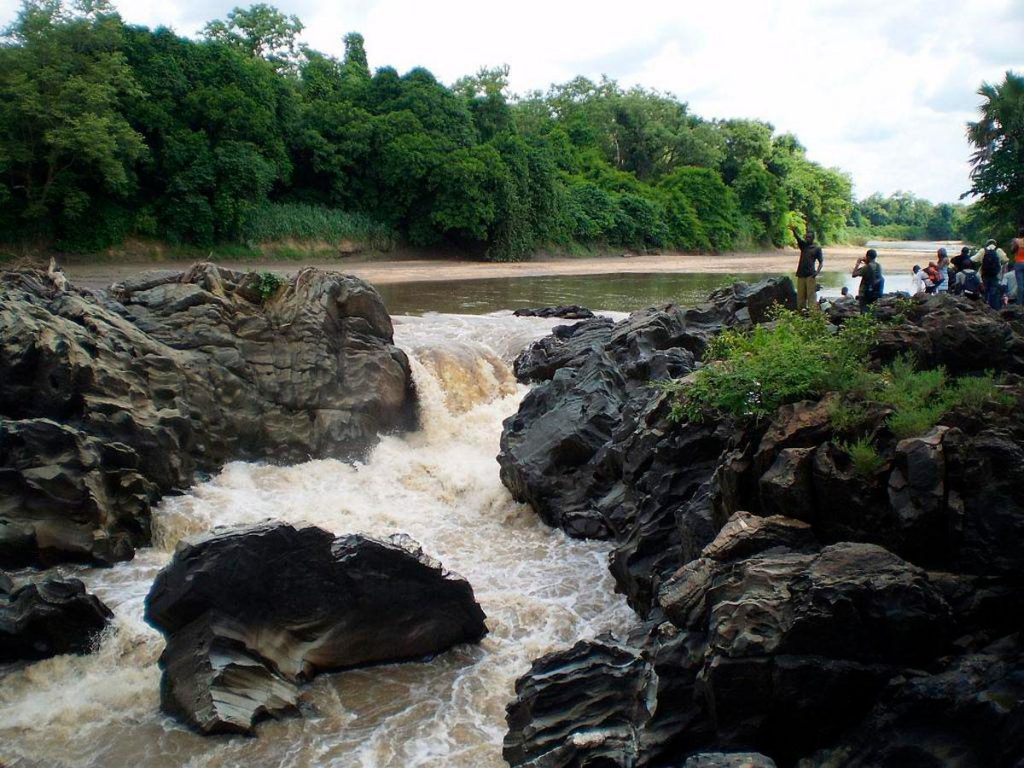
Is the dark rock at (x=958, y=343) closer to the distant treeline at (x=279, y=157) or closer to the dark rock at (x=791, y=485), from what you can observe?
the dark rock at (x=791, y=485)

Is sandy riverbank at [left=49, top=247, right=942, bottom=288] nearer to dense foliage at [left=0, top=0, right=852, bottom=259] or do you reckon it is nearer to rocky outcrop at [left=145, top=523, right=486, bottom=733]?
dense foliage at [left=0, top=0, right=852, bottom=259]

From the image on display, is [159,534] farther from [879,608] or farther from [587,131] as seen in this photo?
[587,131]

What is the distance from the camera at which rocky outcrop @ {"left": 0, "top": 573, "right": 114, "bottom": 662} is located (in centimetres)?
717

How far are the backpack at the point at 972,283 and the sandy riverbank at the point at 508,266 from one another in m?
20.6

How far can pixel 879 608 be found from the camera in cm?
461

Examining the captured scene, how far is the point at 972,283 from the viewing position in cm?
1346

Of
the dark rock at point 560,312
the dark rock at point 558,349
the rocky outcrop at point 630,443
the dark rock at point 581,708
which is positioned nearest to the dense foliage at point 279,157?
the dark rock at point 560,312

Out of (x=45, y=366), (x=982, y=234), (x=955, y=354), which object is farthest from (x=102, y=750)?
(x=982, y=234)

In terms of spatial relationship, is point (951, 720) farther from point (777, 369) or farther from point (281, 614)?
point (281, 614)

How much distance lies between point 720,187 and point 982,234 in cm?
3725

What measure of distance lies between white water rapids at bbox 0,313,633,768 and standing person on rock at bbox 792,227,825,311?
566 centimetres

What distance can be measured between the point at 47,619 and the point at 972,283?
1356 cm

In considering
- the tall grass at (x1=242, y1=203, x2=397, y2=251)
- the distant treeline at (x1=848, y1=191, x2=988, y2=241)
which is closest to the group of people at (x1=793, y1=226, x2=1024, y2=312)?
the tall grass at (x1=242, y1=203, x2=397, y2=251)

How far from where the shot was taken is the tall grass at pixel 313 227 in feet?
118
